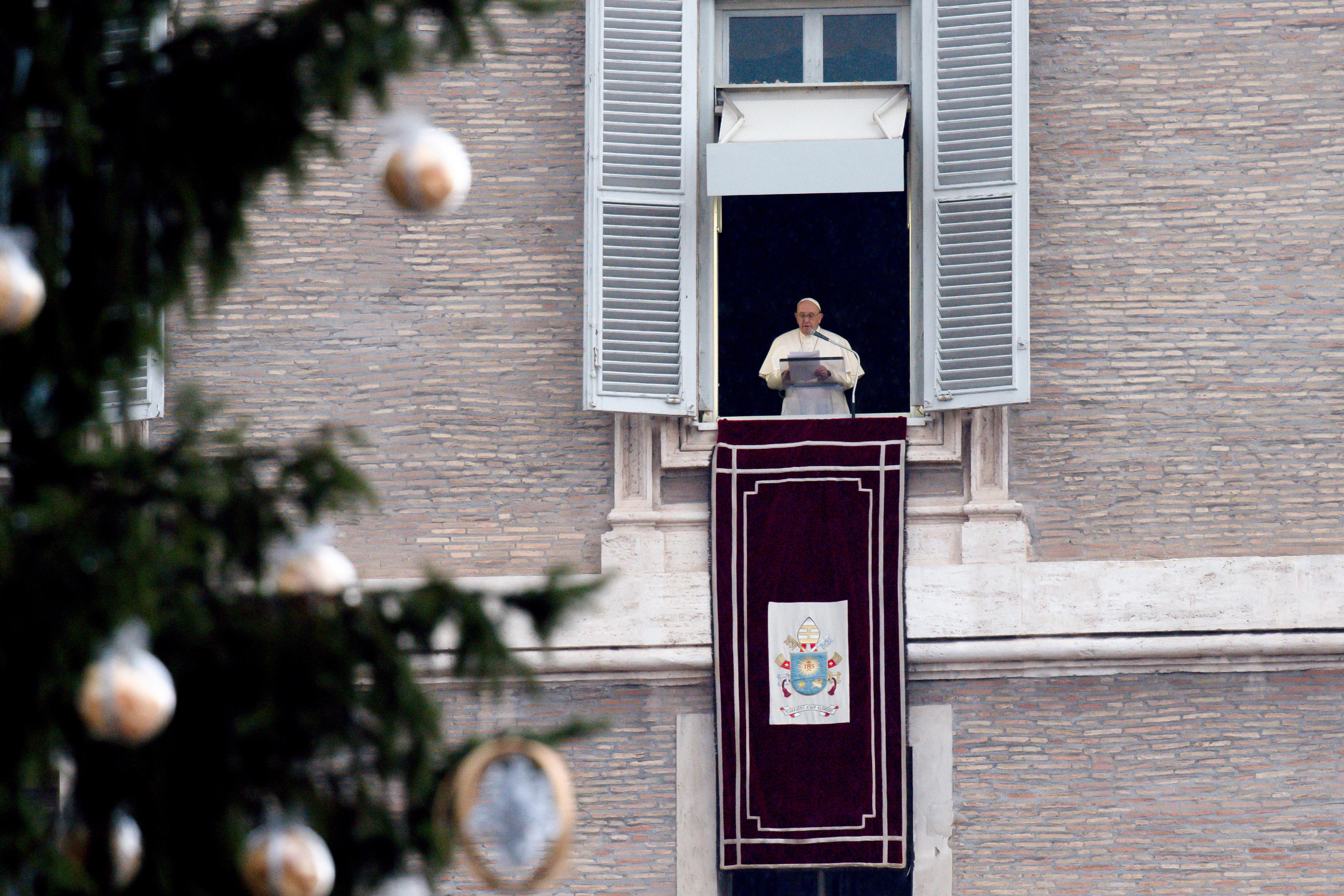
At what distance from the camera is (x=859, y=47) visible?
9680 mm

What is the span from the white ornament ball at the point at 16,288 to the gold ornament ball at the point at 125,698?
0.63m

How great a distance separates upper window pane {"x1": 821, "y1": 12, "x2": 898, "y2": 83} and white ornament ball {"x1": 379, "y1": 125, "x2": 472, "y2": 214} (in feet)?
19.5

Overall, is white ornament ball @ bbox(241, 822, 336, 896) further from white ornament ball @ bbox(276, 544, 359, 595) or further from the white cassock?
the white cassock

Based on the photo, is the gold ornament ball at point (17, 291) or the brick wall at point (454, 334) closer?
the gold ornament ball at point (17, 291)

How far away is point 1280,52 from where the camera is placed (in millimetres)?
9258

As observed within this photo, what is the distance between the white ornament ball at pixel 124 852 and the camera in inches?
137

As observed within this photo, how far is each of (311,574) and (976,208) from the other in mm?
6044

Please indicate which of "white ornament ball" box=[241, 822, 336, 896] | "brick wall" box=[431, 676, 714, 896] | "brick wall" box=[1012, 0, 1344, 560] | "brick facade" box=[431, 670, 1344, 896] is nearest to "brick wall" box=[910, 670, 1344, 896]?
"brick facade" box=[431, 670, 1344, 896]

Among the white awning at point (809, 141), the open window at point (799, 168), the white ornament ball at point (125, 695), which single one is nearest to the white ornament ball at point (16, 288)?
the white ornament ball at point (125, 695)

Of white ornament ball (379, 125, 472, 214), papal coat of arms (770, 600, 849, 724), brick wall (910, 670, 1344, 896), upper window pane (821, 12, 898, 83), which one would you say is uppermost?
upper window pane (821, 12, 898, 83)

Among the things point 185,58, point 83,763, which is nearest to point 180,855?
point 83,763

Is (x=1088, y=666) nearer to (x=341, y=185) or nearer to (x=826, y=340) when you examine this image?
(x=826, y=340)

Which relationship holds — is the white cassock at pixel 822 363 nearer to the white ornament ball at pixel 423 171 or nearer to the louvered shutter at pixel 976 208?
the louvered shutter at pixel 976 208

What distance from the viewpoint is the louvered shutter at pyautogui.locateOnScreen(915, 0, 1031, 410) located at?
29.8 feet
